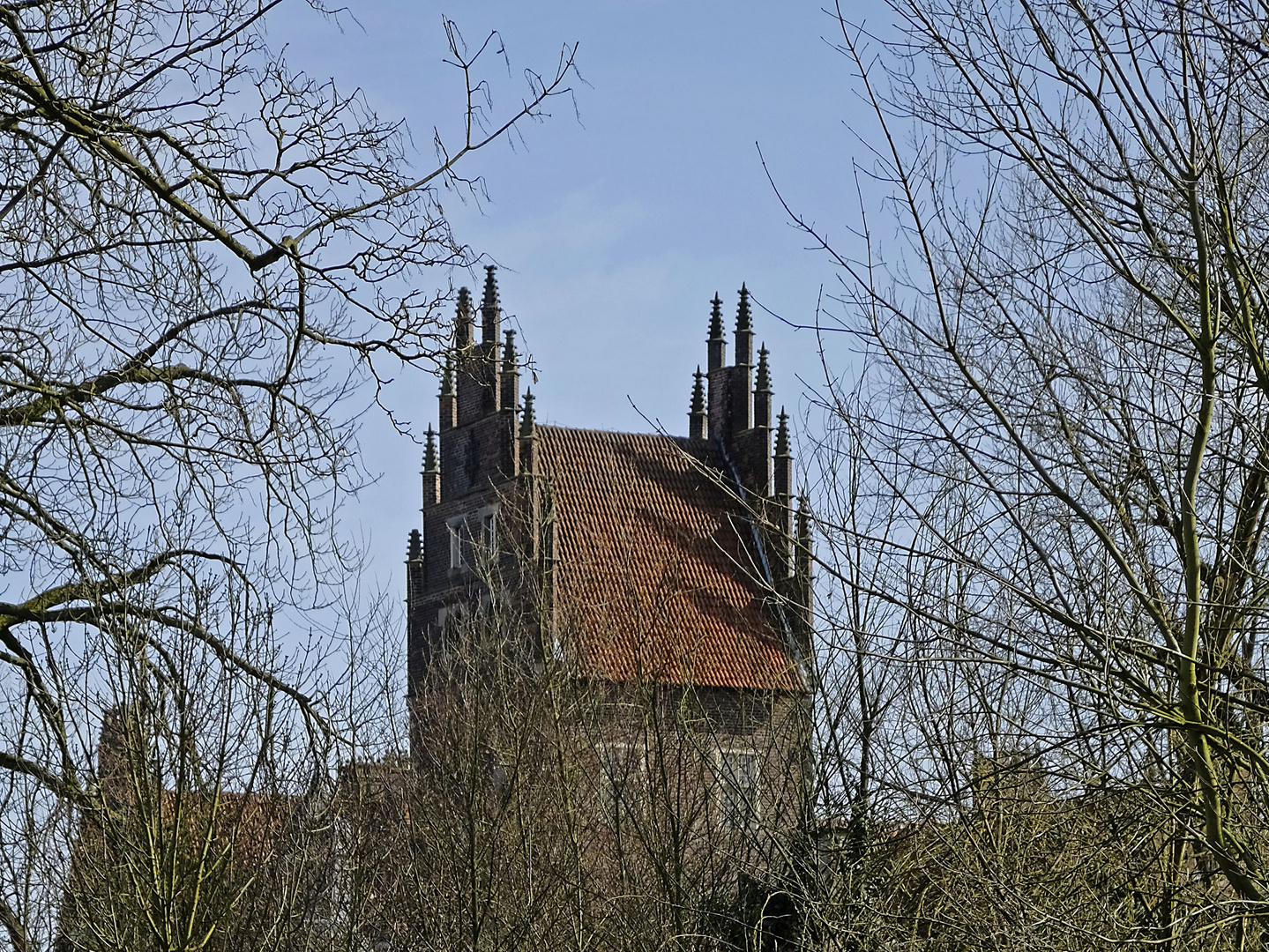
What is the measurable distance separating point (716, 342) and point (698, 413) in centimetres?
177

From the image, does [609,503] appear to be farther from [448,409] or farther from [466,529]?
[448,409]

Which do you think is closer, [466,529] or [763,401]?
[466,529]

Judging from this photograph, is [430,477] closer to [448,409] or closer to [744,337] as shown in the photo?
[448,409]

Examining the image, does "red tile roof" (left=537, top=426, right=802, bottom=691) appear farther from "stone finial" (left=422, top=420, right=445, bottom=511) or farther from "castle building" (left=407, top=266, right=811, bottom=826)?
"stone finial" (left=422, top=420, right=445, bottom=511)

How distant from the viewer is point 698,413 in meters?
37.7

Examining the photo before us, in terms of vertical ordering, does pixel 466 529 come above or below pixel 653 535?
above

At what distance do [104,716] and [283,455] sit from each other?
3.12 m

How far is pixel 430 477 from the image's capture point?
1409 inches

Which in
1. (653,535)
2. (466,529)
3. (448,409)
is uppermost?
(448,409)

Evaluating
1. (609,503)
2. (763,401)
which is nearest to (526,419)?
(609,503)

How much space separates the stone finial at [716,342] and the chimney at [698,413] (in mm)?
500

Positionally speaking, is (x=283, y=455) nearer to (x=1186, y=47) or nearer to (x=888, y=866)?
(x=888, y=866)

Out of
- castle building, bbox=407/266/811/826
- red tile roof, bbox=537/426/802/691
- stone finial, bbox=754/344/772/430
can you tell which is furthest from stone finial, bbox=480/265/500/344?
stone finial, bbox=754/344/772/430

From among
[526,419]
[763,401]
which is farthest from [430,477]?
[763,401]
